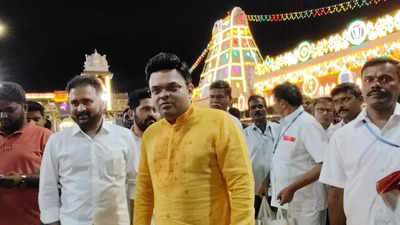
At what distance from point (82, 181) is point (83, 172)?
0.07 m

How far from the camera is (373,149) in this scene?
2309mm

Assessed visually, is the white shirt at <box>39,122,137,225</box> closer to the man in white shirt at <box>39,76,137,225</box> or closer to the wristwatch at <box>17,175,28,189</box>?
the man in white shirt at <box>39,76,137,225</box>

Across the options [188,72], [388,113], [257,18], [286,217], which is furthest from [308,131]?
[257,18]

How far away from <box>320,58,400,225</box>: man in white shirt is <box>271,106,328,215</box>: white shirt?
1.15 metres

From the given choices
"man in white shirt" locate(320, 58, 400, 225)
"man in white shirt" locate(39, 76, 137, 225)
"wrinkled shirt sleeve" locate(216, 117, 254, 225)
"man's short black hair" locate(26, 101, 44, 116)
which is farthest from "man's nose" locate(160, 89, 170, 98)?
"man's short black hair" locate(26, 101, 44, 116)

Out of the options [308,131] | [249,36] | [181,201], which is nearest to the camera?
[181,201]

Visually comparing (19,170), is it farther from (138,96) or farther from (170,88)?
(170,88)

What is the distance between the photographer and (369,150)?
7.62 feet

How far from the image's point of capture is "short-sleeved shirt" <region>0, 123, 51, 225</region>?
312cm

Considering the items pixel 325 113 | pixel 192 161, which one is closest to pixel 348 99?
pixel 325 113

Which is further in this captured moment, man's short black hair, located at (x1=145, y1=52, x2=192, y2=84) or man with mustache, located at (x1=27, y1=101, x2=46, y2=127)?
man with mustache, located at (x1=27, y1=101, x2=46, y2=127)

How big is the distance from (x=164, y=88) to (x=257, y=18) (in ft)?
72.0

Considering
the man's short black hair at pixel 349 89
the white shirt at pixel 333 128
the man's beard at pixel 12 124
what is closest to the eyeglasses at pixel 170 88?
the man's beard at pixel 12 124

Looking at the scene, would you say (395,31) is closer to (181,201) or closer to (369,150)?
(369,150)
